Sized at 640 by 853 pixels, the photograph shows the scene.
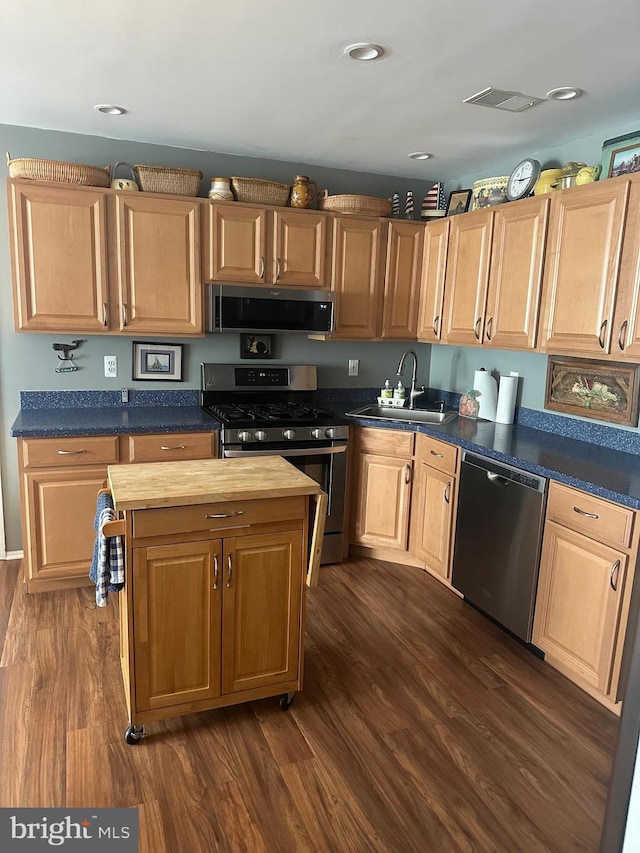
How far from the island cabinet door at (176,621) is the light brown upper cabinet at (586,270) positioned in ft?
6.42

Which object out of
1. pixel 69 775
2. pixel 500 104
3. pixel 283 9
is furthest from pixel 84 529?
pixel 500 104

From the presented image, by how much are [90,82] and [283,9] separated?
114cm

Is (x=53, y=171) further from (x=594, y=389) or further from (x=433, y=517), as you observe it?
(x=594, y=389)

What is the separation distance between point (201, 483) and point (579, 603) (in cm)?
166

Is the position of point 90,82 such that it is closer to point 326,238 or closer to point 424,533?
point 326,238

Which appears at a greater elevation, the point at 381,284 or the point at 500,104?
the point at 500,104

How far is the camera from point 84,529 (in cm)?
329

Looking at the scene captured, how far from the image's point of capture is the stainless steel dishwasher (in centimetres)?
276

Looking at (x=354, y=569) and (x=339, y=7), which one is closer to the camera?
(x=339, y=7)

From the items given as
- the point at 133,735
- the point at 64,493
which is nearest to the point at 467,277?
the point at 64,493

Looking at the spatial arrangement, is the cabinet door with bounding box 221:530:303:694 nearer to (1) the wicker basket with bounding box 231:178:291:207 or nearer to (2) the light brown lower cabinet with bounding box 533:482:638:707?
(2) the light brown lower cabinet with bounding box 533:482:638:707

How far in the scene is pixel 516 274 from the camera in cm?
327

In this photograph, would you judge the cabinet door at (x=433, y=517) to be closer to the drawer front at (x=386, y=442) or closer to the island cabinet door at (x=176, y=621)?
the drawer front at (x=386, y=442)

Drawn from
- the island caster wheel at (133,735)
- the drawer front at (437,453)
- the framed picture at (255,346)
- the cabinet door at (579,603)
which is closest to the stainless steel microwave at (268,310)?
the framed picture at (255,346)
